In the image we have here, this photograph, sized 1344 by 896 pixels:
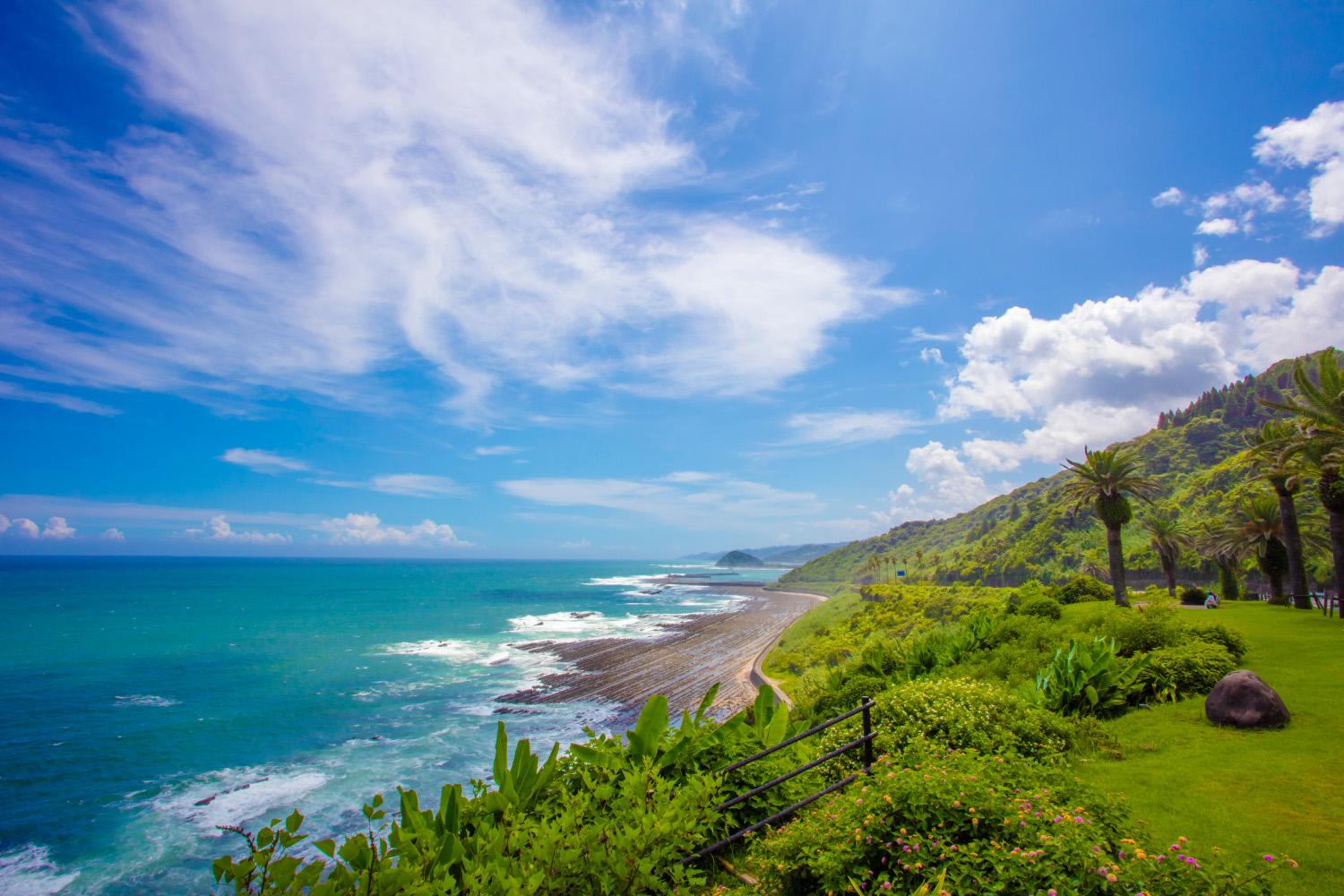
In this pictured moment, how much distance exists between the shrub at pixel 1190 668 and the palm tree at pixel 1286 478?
14462 millimetres

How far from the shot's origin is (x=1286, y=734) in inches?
295

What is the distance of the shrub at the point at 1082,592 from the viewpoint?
24.5m

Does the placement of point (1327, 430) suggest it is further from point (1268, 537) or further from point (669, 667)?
point (669, 667)

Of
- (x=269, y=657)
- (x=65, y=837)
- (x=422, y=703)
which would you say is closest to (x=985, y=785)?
(x=65, y=837)

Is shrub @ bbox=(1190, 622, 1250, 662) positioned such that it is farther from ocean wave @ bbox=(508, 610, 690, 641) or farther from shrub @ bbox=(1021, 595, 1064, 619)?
ocean wave @ bbox=(508, 610, 690, 641)

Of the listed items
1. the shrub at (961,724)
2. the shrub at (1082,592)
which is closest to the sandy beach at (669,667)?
the shrub at (1082,592)

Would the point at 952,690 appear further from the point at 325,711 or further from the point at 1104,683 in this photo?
the point at 325,711

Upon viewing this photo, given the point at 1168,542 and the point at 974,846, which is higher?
the point at 1168,542

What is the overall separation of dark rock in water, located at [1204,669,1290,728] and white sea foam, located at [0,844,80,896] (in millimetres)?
24025

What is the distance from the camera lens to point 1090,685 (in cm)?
957

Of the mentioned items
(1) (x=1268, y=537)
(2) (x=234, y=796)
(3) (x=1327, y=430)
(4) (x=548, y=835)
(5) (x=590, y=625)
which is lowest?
(5) (x=590, y=625)

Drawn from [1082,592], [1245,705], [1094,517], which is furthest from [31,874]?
[1094,517]

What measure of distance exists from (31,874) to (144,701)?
63.9 feet

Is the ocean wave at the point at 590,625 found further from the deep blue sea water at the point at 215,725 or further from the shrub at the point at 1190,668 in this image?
the shrub at the point at 1190,668
